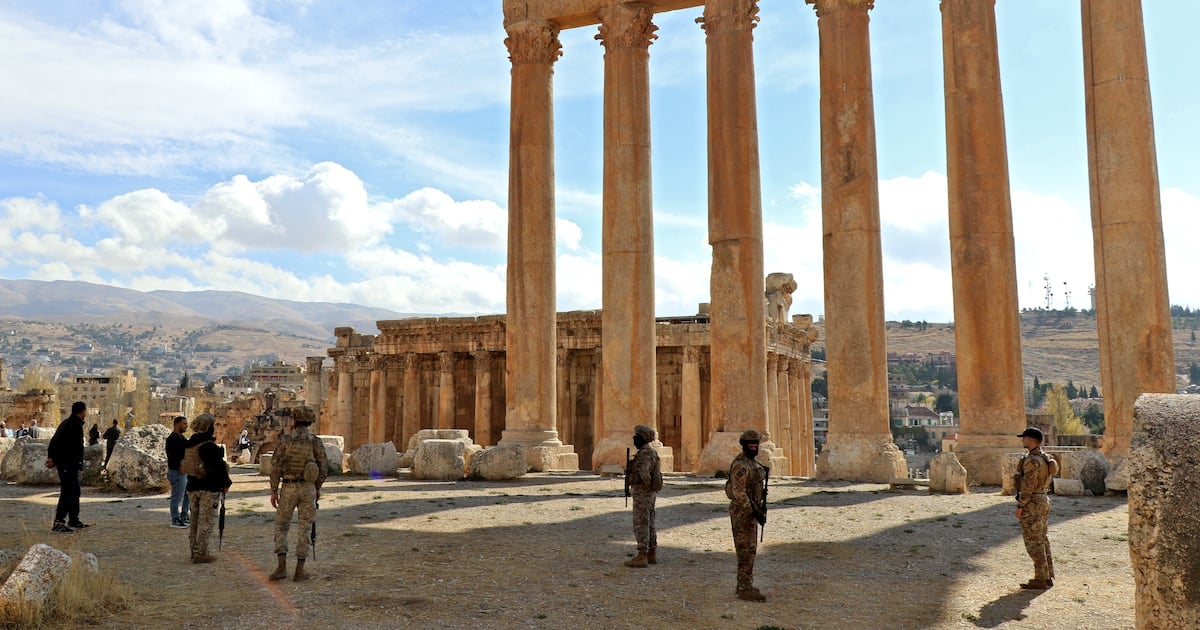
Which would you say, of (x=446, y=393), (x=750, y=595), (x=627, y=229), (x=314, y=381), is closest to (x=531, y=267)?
(x=627, y=229)

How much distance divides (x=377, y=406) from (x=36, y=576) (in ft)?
107

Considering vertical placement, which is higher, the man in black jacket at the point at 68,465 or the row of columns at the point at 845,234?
the row of columns at the point at 845,234

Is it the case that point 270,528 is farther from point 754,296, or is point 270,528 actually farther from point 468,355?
point 468,355

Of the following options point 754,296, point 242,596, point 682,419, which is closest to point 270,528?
point 242,596

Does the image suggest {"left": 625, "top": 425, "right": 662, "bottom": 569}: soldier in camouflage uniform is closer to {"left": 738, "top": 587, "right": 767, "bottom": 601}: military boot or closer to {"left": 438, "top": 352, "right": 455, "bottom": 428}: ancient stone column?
{"left": 738, "top": 587, "right": 767, "bottom": 601}: military boot

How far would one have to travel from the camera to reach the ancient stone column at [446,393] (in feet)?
123

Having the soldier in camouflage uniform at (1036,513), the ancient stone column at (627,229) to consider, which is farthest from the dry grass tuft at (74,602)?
the ancient stone column at (627,229)

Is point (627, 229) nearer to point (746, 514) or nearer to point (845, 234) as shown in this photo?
point (845, 234)

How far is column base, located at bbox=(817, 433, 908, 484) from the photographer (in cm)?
2122

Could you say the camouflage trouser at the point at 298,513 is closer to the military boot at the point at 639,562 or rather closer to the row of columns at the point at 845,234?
the military boot at the point at 639,562

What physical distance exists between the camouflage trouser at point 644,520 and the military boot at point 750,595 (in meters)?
2.06

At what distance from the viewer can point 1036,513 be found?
9805mm

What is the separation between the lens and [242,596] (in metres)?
9.29

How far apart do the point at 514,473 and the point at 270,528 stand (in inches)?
362
